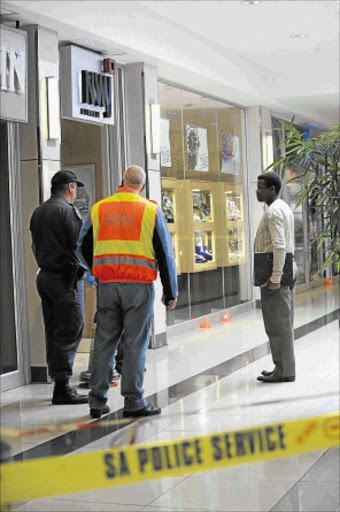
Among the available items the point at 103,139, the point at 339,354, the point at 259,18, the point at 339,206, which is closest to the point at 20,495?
the point at 339,206

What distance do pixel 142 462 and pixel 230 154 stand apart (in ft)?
37.5

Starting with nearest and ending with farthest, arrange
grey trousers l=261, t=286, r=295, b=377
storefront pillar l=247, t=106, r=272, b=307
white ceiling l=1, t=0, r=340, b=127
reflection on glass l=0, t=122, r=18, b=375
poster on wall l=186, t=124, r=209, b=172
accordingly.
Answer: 1. grey trousers l=261, t=286, r=295, b=377
2. reflection on glass l=0, t=122, r=18, b=375
3. white ceiling l=1, t=0, r=340, b=127
4. poster on wall l=186, t=124, r=209, b=172
5. storefront pillar l=247, t=106, r=272, b=307

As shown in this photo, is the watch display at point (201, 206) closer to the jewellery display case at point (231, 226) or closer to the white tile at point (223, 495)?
the jewellery display case at point (231, 226)

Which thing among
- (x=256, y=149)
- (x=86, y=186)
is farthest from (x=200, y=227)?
(x=86, y=186)

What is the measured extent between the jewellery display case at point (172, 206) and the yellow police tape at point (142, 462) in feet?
27.8

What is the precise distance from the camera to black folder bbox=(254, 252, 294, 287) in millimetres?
6539

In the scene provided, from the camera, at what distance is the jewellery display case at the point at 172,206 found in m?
10.6

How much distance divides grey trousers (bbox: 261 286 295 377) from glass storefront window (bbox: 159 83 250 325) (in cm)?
397

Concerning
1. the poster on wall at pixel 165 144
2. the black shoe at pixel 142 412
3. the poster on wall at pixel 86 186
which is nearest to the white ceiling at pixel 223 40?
the poster on wall at pixel 165 144

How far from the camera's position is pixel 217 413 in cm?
564

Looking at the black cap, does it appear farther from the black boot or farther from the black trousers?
the black boot

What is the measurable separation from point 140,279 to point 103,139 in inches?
159

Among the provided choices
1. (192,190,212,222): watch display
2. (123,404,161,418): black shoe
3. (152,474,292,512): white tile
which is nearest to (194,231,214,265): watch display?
(192,190,212,222): watch display

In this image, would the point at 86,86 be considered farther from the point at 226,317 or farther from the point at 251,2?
the point at 226,317
